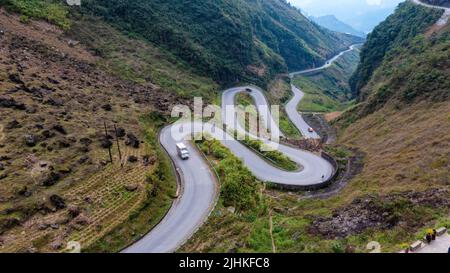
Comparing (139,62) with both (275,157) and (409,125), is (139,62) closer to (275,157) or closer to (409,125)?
(275,157)

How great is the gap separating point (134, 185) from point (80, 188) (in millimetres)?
4784

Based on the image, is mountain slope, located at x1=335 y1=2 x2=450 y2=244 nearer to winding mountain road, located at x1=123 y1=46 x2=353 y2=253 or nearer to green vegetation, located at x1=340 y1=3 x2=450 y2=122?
green vegetation, located at x1=340 y1=3 x2=450 y2=122

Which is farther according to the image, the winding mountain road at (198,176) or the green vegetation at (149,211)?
the winding mountain road at (198,176)

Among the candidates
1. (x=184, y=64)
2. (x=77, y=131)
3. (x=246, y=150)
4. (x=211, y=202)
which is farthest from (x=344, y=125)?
(x=77, y=131)

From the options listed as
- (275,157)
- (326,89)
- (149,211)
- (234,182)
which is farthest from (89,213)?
(326,89)

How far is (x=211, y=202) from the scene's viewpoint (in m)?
34.3

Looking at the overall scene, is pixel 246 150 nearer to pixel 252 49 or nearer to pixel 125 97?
pixel 125 97

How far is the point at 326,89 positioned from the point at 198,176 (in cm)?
12273

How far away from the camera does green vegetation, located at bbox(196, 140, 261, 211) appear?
3481 centimetres

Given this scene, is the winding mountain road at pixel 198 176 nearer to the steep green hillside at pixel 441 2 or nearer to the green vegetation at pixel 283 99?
the green vegetation at pixel 283 99

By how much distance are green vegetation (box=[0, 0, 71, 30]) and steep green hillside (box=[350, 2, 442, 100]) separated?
73.6m

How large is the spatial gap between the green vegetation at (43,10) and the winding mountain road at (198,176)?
40.4 meters

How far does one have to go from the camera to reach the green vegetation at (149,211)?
2762 centimetres

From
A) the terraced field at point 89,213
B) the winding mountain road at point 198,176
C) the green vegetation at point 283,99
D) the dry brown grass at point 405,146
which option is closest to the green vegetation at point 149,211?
the terraced field at point 89,213
